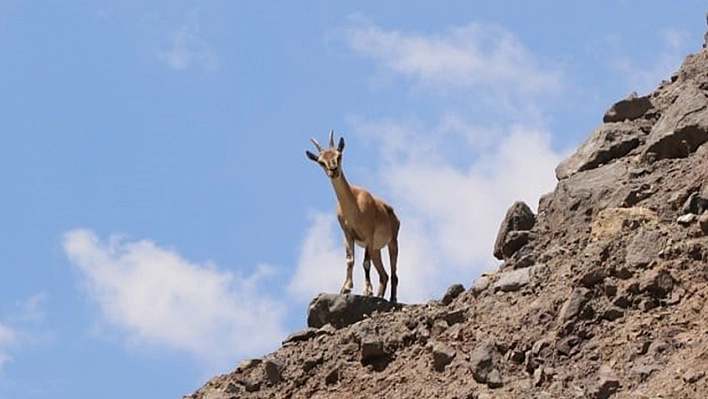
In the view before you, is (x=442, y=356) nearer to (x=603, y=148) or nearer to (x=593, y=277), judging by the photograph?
(x=593, y=277)

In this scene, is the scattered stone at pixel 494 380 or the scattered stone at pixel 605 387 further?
the scattered stone at pixel 494 380

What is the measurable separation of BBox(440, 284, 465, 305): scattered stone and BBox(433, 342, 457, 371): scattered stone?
9.18 ft

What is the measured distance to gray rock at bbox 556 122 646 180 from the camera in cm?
2189

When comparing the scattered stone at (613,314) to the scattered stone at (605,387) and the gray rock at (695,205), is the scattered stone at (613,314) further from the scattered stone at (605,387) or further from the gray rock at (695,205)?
the gray rock at (695,205)

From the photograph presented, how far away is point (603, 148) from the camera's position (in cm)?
2200

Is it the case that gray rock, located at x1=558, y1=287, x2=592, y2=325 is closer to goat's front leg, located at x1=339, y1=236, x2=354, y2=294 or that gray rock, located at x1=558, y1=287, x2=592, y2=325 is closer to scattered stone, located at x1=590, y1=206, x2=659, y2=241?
scattered stone, located at x1=590, y1=206, x2=659, y2=241

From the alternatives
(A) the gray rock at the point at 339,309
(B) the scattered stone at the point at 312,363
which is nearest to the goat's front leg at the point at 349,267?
(A) the gray rock at the point at 339,309

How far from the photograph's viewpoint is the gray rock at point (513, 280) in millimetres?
19203

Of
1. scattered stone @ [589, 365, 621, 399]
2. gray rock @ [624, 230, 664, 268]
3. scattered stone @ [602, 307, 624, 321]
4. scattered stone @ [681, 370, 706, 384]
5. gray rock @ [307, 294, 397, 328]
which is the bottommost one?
scattered stone @ [681, 370, 706, 384]

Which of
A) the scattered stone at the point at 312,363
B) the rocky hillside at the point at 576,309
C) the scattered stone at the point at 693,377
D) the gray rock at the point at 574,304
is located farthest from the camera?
the scattered stone at the point at 312,363

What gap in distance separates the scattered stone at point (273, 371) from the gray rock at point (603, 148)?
507cm

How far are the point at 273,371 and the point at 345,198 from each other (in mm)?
5845

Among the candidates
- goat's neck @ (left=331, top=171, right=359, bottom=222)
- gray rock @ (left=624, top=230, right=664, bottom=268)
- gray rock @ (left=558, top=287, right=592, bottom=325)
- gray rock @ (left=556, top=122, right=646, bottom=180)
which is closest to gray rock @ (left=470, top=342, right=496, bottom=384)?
gray rock @ (left=558, top=287, right=592, bottom=325)

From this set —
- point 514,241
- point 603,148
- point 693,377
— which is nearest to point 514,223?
point 514,241
